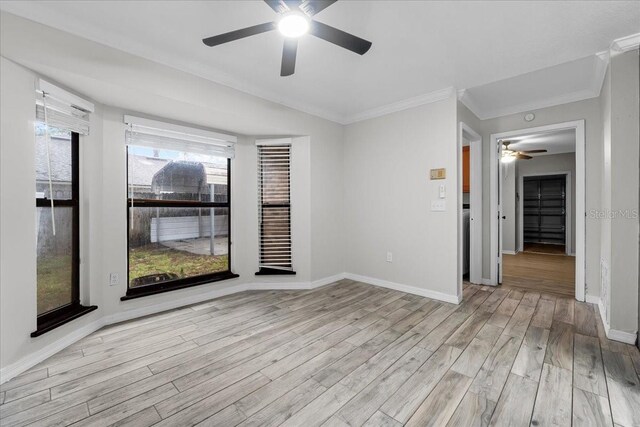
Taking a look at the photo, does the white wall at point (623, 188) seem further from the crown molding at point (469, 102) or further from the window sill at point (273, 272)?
the window sill at point (273, 272)

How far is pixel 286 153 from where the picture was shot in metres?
3.84

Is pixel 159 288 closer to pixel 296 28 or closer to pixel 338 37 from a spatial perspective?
pixel 296 28

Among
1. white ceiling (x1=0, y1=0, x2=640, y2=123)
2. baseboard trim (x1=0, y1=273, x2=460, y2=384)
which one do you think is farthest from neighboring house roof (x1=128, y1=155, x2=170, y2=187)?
baseboard trim (x1=0, y1=273, x2=460, y2=384)

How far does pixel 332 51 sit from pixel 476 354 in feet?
9.32

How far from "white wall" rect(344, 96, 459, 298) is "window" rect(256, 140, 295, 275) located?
1010 mm

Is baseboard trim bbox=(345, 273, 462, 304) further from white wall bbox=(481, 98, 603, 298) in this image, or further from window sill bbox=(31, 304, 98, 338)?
window sill bbox=(31, 304, 98, 338)

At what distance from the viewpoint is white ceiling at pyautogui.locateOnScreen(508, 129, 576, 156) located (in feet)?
16.9

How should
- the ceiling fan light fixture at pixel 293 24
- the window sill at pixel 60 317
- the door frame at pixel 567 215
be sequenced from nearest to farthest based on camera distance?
the ceiling fan light fixture at pixel 293 24, the window sill at pixel 60 317, the door frame at pixel 567 215

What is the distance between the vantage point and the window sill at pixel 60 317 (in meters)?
2.03

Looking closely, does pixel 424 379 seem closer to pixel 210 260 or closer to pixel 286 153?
pixel 210 260

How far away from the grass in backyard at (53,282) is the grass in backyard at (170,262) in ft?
1.74

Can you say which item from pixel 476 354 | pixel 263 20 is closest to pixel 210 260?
pixel 263 20

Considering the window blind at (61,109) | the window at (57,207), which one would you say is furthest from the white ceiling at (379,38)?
the window at (57,207)

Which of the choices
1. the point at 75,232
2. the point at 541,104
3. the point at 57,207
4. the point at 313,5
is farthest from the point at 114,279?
the point at 541,104
